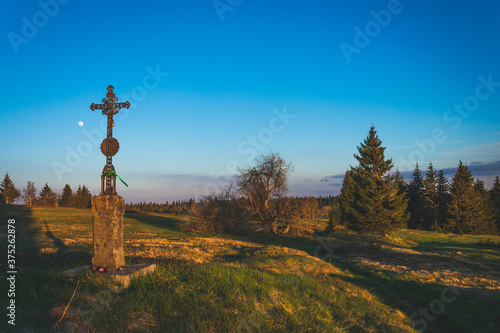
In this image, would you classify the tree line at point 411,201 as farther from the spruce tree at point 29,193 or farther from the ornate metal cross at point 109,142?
the spruce tree at point 29,193

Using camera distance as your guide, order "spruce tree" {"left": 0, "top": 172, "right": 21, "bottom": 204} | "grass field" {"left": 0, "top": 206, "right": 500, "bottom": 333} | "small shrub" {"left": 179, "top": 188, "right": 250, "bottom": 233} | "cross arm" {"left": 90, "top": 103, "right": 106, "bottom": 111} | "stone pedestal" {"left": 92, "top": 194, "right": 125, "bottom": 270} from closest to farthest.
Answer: "grass field" {"left": 0, "top": 206, "right": 500, "bottom": 333} → "stone pedestal" {"left": 92, "top": 194, "right": 125, "bottom": 270} → "cross arm" {"left": 90, "top": 103, "right": 106, "bottom": 111} → "small shrub" {"left": 179, "top": 188, "right": 250, "bottom": 233} → "spruce tree" {"left": 0, "top": 172, "right": 21, "bottom": 204}

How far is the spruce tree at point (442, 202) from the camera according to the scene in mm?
49428

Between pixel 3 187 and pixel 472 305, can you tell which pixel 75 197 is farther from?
pixel 472 305

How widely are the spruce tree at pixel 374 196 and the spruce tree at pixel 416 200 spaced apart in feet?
77.1

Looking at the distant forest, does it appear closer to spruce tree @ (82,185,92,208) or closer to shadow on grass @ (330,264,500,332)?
shadow on grass @ (330,264,500,332)

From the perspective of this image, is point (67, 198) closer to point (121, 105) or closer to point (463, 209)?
point (121, 105)

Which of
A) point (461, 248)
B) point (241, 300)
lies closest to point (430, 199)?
point (461, 248)

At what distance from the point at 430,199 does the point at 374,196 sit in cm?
2515

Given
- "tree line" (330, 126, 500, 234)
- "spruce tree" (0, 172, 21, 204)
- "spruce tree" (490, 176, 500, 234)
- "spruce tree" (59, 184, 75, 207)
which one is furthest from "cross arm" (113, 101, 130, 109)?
"spruce tree" (59, 184, 75, 207)

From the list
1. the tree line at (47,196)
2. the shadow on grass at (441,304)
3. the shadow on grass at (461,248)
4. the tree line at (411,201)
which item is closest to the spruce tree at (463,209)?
the tree line at (411,201)

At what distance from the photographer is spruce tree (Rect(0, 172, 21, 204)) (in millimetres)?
74375

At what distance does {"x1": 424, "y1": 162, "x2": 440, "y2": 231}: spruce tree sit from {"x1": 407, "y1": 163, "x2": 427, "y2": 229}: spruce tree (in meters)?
0.98

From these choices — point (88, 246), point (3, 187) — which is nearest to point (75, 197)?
point (3, 187)

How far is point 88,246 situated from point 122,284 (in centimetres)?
1274
